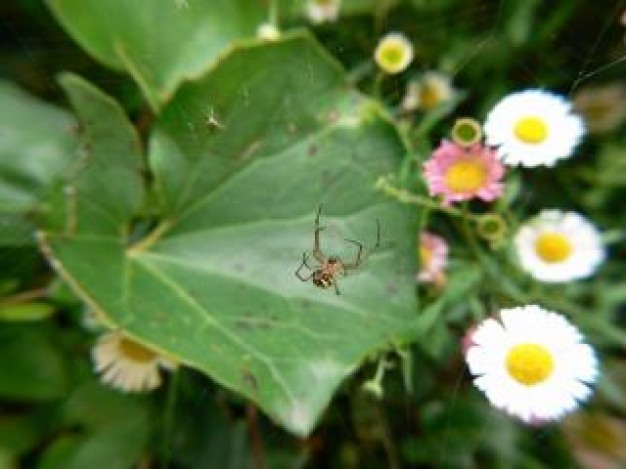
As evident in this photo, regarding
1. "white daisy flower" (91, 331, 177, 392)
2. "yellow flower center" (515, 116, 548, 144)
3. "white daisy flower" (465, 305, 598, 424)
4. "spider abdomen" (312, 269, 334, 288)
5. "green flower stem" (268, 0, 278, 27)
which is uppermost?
"green flower stem" (268, 0, 278, 27)

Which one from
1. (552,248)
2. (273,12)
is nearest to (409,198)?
(552,248)

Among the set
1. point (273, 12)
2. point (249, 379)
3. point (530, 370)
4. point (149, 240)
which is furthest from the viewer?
point (273, 12)

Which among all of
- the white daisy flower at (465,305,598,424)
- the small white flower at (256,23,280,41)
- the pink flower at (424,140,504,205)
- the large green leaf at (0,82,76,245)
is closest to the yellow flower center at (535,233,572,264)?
the pink flower at (424,140,504,205)

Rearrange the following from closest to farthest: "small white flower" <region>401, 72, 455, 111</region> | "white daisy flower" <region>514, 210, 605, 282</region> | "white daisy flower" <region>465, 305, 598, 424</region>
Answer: "white daisy flower" <region>465, 305, 598, 424</region>, "white daisy flower" <region>514, 210, 605, 282</region>, "small white flower" <region>401, 72, 455, 111</region>

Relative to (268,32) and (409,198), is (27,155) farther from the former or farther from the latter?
(409,198)

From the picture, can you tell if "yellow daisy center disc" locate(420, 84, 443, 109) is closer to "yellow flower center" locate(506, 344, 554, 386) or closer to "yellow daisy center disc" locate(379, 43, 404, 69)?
"yellow daisy center disc" locate(379, 43, 404, 69)
